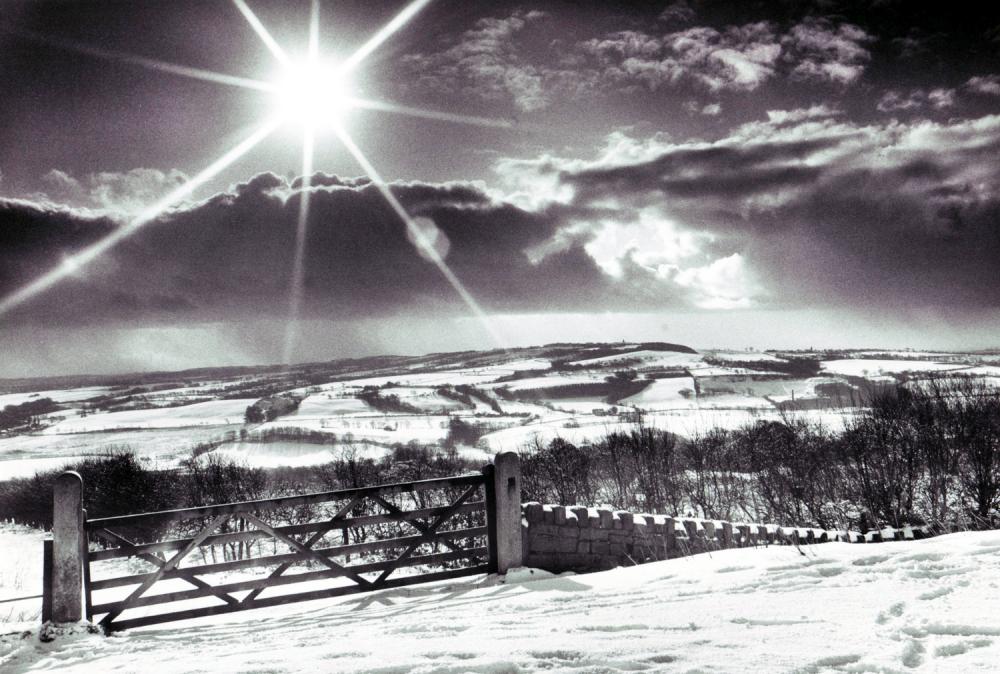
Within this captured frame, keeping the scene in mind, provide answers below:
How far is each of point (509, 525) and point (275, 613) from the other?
3.30 meters

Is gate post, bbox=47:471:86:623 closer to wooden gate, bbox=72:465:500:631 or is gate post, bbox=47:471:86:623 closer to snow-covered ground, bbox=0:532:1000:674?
wooden gate, bbox=72:465:500:631

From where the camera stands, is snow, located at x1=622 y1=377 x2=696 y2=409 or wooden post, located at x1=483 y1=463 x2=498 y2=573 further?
snow, located at x1=622 y1=377 x2=696 y2=409

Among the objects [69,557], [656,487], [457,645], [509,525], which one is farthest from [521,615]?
[656,487]

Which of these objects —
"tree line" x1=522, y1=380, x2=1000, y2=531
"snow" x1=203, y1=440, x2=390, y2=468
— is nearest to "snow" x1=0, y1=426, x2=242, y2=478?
"snow" x1=203, y1=440, x2=390, y2=468

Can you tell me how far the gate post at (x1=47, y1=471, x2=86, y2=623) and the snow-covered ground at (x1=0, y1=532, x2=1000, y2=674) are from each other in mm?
466

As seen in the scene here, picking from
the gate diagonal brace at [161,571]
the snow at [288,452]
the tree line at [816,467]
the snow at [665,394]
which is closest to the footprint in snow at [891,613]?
the gate diagonal brace at [161,571]

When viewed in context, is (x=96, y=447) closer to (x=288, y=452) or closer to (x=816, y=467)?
(x=288, y=452)

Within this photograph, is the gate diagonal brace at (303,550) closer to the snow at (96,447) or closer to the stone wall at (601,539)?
the stone wall at (601,539)

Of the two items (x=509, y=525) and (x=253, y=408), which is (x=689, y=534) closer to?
(x=509, y=525)

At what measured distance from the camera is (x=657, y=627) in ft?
17.6

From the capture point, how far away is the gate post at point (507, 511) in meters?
9.32

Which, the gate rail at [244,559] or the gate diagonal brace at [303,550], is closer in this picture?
the gate rail at [244,559]

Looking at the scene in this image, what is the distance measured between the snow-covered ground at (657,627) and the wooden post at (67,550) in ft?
1.52

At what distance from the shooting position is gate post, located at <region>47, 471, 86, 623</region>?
7637mm
